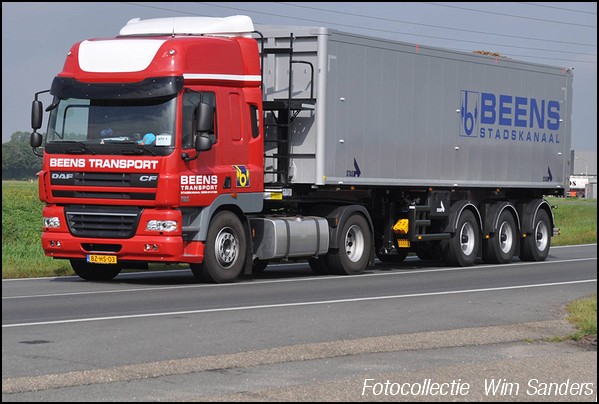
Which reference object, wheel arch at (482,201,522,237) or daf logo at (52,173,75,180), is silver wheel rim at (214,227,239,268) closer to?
daf logo at (52,173,75,180)

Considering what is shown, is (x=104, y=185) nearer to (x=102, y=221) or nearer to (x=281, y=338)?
(x=102, y=221)

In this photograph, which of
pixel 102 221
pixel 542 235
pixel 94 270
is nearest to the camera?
pixel 102 221

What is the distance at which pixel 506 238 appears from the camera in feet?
89.0

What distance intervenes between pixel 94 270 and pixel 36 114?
2776 millimetres

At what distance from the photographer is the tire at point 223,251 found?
1959 cm

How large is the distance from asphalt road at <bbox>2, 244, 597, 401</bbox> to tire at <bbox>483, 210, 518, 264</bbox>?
15.5 ft

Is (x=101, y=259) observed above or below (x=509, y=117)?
below

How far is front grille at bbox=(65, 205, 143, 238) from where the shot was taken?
752 inches

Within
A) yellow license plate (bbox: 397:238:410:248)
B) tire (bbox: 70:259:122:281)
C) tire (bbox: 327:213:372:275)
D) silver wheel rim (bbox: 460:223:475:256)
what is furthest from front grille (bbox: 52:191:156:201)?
silver wheel rim (bbox: 460:223:475:256)

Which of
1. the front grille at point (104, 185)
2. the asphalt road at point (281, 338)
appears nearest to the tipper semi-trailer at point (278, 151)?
the front grille at point (104, 185)

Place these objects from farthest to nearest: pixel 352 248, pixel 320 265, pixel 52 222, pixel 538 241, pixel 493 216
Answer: pixel 538 241 → pixel 493 216 → pixel 352 248 → pixel 320 265 → pixel 52 222

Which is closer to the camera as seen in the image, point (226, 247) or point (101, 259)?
point (101, 259)

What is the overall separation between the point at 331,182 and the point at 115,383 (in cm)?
1188

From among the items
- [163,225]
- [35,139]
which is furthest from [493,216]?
[35,139]
